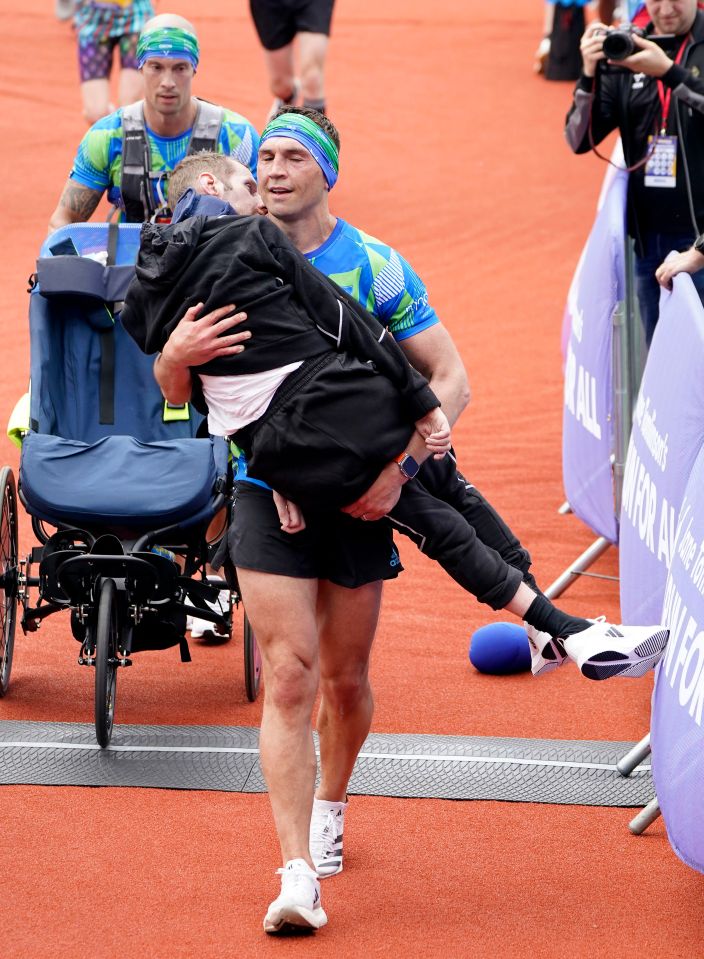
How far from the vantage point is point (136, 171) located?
23.3 ft

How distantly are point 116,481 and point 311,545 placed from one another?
1.65 meters

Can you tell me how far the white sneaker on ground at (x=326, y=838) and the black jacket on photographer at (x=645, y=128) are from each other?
375 centimetres

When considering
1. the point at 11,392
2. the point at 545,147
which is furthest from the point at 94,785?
the point at 545,147

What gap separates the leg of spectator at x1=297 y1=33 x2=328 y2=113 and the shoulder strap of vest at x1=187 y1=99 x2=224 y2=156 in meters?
6.23

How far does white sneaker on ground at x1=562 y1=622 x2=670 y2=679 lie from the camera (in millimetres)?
4375

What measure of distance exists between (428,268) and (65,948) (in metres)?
10.2

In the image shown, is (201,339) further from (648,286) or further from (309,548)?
(648,286)

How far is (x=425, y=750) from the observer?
18.8 feet

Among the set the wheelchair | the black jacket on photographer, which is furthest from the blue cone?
the black jacket on photographer

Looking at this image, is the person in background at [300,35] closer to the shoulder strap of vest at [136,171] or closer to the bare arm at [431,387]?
the shoulder strap of vest at [136,171]

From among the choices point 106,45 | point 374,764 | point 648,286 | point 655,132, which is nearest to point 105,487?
point 374,764

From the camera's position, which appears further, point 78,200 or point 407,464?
point 78,200

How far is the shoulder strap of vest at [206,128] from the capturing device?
23.4ft

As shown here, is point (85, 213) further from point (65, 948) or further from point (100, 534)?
point (65, 948)
